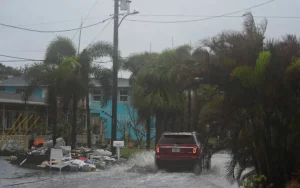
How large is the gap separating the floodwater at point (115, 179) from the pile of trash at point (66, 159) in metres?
0.90

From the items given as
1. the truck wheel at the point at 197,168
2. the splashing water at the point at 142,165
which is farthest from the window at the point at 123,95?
the truck wheel at the point at 197,168

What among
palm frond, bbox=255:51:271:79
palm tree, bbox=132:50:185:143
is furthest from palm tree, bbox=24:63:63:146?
palm frond, bbox=255:51:271:79

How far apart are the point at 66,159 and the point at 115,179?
573 cm

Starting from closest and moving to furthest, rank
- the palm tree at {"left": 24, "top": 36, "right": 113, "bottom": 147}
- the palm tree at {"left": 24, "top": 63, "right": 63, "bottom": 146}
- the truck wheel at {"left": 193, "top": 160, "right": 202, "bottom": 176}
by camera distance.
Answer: the truck wheel at {"left": 193, "top": 160, "right": 202, "bottom": 176} < the palm tree at {"left": 24, "top": 63, "right": 63, "bottom": 146} < the palm tree at {"left": 24, "top": 36, "right": 113, "bottom": 147}

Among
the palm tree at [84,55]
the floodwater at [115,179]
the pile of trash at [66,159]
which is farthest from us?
the palm tree at [84,55]

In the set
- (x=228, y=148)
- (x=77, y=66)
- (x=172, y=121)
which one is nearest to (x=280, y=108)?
(x=228, y=148)

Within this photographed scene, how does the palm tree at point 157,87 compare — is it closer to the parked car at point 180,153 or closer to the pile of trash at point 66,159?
the pile of trash at point 66,159

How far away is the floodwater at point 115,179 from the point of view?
53.2 ft

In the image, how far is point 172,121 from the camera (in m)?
35.7

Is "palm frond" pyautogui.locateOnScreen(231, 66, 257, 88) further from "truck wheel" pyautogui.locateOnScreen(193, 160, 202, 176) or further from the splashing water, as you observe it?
the splashing water

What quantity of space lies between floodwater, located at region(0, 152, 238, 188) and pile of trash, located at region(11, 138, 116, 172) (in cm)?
90

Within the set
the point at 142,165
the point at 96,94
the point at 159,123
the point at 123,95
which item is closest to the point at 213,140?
the point at 142,165

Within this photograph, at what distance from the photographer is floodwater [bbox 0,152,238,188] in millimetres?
16219

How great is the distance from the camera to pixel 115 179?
18.3m
